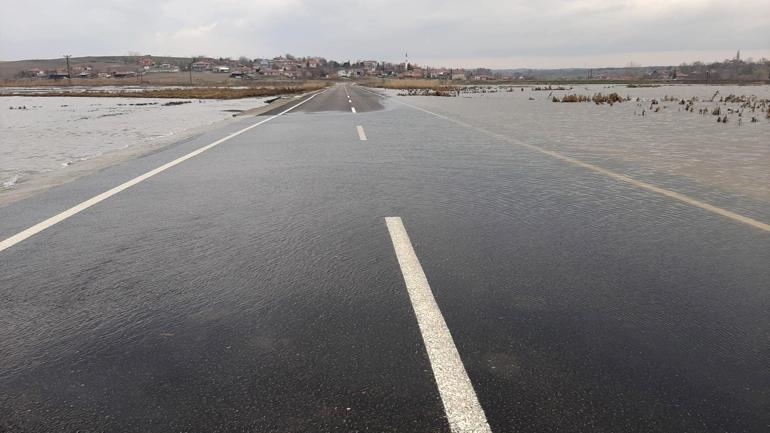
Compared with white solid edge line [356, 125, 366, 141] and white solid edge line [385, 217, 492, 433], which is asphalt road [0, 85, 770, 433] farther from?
white solid edge line [356, 125, 366, 141]

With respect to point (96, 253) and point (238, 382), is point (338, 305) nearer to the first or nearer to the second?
point (238, 382)

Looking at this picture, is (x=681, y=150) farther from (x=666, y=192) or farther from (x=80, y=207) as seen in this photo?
(x=80, y=207)

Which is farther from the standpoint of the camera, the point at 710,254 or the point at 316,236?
the point at 316,236

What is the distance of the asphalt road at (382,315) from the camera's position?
229 centimetres

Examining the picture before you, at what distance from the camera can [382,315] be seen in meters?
3.17

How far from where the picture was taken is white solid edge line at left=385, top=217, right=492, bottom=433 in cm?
221

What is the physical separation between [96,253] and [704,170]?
348 inches

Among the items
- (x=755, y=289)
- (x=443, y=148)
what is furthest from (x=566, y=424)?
(x=443, y=148)

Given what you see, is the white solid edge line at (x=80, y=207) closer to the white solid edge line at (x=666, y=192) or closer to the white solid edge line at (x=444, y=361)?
the white solid edge line at (x=444, y=361)

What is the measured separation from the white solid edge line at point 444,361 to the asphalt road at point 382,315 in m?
0.01

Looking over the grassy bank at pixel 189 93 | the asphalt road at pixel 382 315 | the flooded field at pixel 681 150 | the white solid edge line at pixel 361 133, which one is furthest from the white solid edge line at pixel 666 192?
the grassy bank at pixel 189 93

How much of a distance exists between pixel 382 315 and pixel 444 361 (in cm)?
64

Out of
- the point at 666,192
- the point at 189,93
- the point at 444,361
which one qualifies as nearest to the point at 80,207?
the point at 444,361

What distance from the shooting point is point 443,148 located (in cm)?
1116
